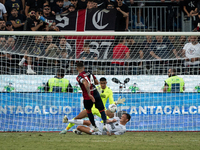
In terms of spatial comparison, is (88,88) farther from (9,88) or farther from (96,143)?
(9,88)

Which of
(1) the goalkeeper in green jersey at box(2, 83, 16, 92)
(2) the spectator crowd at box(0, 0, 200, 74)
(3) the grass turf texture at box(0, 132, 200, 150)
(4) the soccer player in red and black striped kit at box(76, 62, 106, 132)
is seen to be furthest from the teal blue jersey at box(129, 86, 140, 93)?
(1) the goalkeeper in green jersey at box(2, 83, 16, 92)

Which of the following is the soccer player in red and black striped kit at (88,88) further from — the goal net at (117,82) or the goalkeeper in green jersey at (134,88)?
the goalkeeper in green jersey at (134,88)

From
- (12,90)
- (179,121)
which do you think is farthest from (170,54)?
(12,90)

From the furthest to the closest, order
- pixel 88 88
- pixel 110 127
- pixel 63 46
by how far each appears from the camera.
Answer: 1. pixel 63 46
2. pixel 110 127
3. pixel 88 88

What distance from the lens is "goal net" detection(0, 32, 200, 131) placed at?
10516 mm

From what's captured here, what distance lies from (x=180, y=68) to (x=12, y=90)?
16.9 feet

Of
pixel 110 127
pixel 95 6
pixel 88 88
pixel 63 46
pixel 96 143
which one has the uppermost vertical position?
pixel 95 6

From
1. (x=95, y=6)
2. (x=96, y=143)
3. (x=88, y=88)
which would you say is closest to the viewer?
(x=96, y=143)

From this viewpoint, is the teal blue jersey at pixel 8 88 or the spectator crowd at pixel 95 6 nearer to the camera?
the teal blue jersey at pixel 8 88

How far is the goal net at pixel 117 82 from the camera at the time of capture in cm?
1052

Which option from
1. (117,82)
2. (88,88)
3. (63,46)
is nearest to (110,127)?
(88,88)

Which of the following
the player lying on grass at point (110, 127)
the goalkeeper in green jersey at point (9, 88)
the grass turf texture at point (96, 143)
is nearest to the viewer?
the grass turf texture at point (96, 143)

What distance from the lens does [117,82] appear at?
36.9ft

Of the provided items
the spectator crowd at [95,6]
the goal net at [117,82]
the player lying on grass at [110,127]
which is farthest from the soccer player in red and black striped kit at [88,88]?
the spectator crowd at [95,6]
